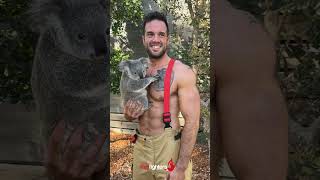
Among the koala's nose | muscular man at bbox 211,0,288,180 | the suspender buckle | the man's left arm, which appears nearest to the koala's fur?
the koala's nose

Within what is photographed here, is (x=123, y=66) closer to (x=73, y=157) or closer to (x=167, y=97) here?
(x=167, y=97)

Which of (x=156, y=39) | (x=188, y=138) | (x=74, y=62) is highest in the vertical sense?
(x=156, y=39)

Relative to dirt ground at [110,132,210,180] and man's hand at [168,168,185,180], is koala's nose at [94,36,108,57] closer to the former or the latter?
dirt ground at [110,132,210,180]

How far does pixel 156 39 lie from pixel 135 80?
0.90 ft

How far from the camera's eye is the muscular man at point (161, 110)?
3.00m

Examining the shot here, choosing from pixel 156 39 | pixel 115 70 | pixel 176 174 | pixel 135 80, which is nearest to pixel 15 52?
pixel 115 70

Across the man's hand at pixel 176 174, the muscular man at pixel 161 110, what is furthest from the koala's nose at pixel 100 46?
the man's hand at pixel 176 174

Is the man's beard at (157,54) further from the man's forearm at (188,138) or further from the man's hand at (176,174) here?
the man's hand at (176,174)

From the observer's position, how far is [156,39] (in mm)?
3021

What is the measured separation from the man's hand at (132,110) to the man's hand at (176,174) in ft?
1.30

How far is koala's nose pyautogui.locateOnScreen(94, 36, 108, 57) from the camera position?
318 cm

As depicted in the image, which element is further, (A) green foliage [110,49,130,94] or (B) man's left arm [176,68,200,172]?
(A) green foliage [110,49,130,94]

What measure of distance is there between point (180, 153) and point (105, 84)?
639mm

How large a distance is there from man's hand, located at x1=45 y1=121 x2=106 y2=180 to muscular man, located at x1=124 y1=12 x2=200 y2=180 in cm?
38
